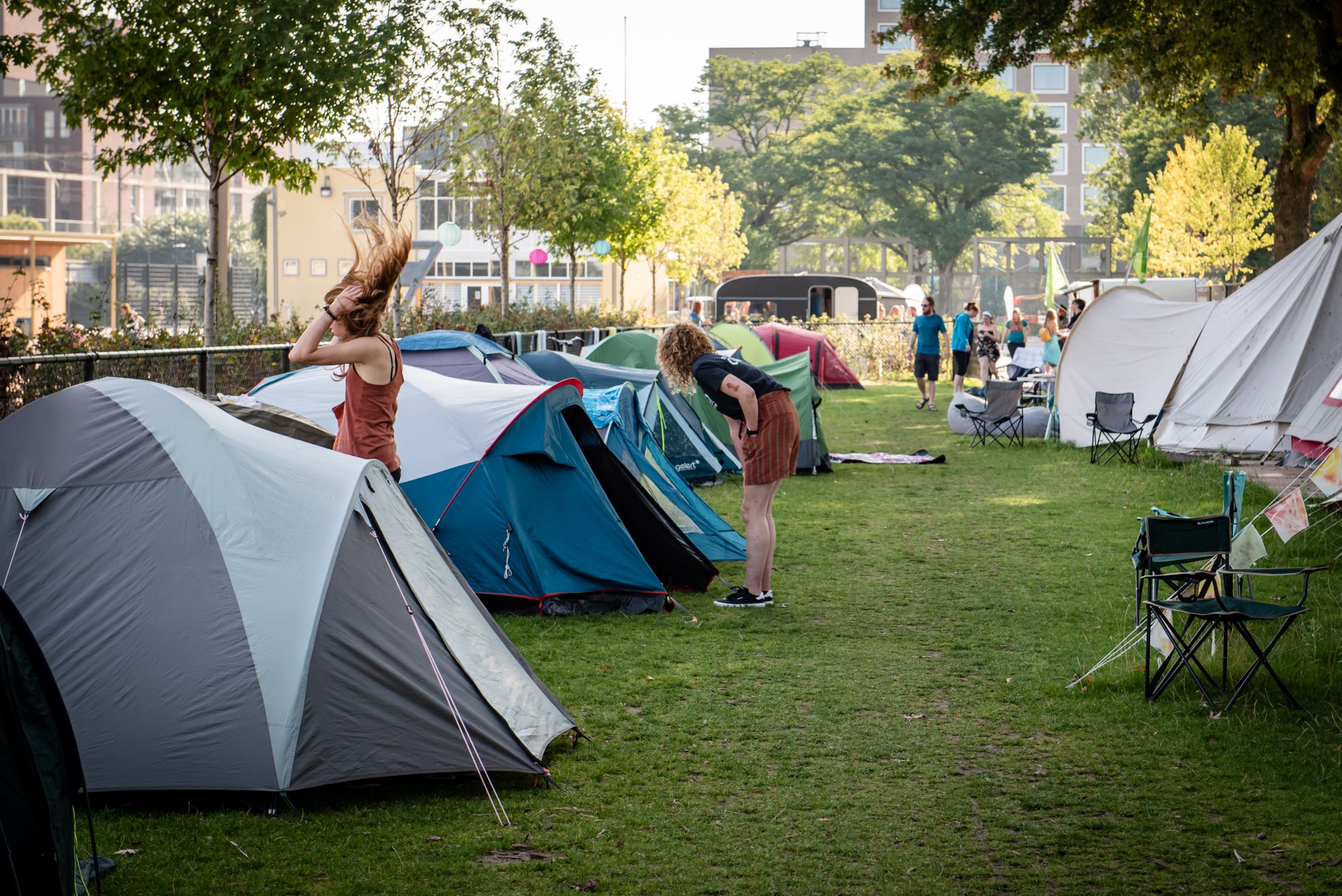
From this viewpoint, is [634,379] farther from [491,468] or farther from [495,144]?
[495,144]

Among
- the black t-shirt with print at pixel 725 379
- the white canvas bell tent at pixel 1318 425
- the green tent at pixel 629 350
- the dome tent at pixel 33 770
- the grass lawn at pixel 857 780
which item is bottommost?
the grass lawn at pixel 857 780

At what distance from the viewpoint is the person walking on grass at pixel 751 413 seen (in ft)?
25.5

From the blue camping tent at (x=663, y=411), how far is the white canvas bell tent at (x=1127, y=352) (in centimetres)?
519

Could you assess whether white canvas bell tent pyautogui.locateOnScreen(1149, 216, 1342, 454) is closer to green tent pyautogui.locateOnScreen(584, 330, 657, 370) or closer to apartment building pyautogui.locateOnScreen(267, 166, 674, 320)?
green tent pyautogui.locateOnScreen(584, 330, 657, 370)

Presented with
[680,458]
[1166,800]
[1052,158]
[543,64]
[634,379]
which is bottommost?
[1166,800]

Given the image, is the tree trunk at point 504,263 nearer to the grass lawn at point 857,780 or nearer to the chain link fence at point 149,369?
the chain link fence at point 149,369

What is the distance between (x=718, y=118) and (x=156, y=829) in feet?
209

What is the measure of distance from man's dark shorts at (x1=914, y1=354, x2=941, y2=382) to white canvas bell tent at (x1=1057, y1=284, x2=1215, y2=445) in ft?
15.8

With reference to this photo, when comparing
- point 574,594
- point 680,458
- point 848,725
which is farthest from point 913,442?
point 848,725

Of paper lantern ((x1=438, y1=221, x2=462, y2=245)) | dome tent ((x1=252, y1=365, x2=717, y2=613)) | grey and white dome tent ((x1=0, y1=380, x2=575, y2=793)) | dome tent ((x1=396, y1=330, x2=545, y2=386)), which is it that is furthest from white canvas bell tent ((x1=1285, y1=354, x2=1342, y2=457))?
paper lantern ((x1=438, y1=221, x2=462, y2=245))

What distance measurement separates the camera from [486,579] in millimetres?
7719

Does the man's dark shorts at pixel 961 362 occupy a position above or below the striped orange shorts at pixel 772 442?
above

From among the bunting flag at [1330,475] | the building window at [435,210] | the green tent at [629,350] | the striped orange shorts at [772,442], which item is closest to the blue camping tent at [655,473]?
the striped orange shorts at [772,442]

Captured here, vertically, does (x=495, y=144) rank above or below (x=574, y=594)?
above
